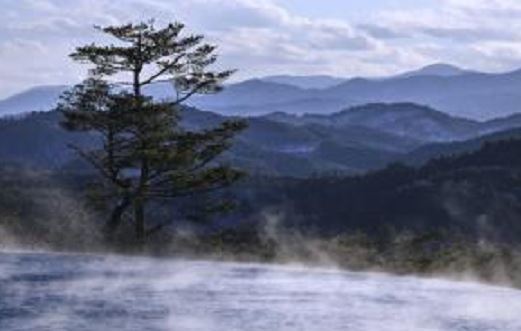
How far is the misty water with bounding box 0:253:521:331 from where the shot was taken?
19.8 meters

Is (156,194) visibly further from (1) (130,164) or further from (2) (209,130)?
(2) (209,130)

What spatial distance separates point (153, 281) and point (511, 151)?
6976 inches

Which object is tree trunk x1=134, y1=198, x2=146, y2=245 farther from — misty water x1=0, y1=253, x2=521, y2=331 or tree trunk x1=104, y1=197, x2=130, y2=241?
misty water x1=0, y1=253, x2=521, y2=331

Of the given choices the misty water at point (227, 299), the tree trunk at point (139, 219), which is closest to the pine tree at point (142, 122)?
the tree trunk at point (139, 219)

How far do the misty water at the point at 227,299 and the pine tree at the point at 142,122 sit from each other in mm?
14061

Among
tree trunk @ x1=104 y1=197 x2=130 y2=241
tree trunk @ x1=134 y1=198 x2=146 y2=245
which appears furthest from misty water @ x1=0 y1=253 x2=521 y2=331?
tree trunk @ x1=134 y1=198 x2=146 y2=245

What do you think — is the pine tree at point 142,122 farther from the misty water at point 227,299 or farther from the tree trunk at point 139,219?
the misty water at point 227,299

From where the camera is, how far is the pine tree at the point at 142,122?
47344mm

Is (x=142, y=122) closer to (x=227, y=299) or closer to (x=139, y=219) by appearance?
(x=139, y=219)

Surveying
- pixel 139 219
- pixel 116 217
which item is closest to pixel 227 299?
pixel 116 217

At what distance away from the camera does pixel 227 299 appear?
23688mm

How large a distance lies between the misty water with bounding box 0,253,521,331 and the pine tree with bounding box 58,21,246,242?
46.1ft

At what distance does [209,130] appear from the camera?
5338 cm

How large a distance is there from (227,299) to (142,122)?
26.4m
